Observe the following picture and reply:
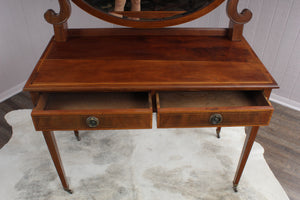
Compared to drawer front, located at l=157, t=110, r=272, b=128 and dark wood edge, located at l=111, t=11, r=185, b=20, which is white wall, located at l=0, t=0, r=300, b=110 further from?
drawer front, located at l=157, t=110, r=272, b=128

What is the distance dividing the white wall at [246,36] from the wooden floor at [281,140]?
0.11 m

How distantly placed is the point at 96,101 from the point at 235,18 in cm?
78

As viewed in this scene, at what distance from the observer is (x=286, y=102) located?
2084 millimetres

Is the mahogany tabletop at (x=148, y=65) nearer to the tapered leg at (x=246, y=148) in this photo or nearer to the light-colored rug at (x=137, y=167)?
the tapered leg at (x=246, y=148)

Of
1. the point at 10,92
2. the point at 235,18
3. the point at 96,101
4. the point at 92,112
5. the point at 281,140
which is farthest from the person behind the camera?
the point at 10,92

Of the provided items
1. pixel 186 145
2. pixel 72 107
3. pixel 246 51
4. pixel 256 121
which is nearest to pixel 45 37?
pixel 72 107

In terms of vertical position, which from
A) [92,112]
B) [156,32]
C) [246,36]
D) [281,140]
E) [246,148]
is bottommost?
[281,140]

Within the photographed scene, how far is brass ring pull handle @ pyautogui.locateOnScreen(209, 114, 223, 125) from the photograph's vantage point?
1.08 m

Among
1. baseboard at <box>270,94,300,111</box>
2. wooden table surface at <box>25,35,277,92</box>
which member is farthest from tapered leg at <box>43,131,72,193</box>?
baseboard at <box>270,94,300,111</box>

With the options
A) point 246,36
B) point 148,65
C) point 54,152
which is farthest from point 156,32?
point 246,36

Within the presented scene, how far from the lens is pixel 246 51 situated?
1.30 m

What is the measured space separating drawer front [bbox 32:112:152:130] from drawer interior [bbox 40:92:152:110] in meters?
0.08

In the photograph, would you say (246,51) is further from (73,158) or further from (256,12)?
(73,158)

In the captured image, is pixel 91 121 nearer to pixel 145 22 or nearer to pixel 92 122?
pixel 92 122
